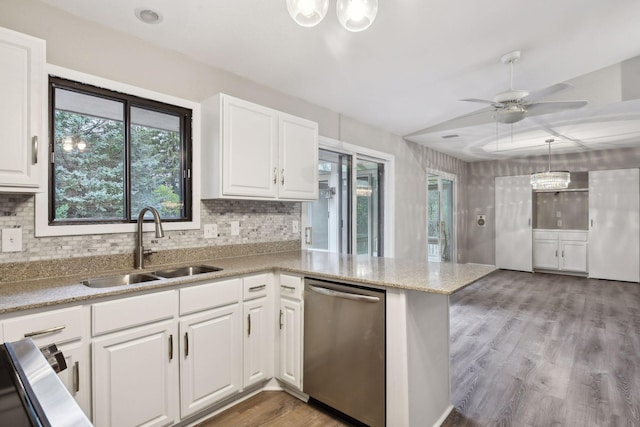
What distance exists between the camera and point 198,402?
1.98 meters

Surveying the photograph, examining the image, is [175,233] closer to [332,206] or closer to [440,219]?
[332,206]

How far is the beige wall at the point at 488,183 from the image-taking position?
21.9 ft

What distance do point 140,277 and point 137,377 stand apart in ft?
2.11

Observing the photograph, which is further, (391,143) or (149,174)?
(391,143)

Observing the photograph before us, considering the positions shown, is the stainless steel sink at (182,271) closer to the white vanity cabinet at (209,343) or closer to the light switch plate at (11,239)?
the white vanity cabinet at (209,343)

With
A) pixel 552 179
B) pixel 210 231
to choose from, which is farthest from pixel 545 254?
pixel 210 231

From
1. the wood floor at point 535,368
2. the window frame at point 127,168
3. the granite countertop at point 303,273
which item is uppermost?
the window frame at point 127,168

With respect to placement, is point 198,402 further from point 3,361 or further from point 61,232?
point 3,361

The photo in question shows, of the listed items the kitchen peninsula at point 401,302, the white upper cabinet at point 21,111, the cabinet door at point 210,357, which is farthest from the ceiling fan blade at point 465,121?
the white upper cabinet at point 21,111

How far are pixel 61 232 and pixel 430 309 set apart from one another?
7.22 feet

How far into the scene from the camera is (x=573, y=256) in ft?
21.9

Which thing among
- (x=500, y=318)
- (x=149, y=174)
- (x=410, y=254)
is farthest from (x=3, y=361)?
(x=410, y=254)

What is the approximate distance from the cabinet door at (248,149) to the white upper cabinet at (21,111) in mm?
1039

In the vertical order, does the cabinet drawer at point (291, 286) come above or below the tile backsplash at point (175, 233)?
below
